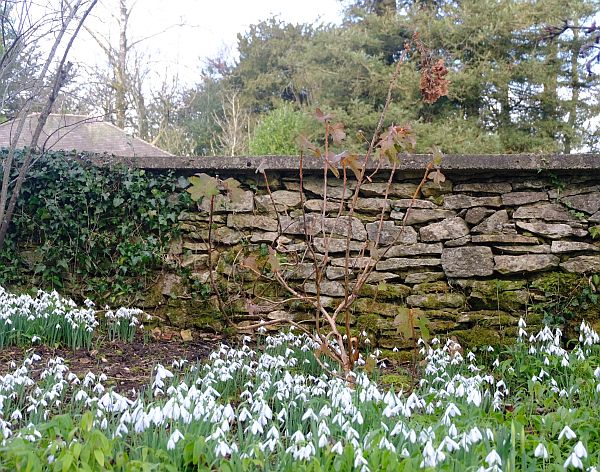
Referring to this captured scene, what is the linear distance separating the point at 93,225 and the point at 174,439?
10.2ft

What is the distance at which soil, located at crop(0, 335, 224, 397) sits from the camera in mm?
3094

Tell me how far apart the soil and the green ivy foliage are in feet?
2.04

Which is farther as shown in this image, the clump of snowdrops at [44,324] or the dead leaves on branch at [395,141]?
the clump of snowdrops at [44,324]

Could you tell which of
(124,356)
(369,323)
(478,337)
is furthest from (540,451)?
(124,356)

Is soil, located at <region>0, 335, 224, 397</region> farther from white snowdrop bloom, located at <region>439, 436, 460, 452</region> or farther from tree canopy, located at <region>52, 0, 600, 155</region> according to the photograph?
tree canopy, located at <region>52, 0, 600, 155</region>

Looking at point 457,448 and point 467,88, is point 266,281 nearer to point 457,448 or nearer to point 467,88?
point 457,448

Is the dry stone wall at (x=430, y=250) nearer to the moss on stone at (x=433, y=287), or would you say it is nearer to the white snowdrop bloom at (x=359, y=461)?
the moss on stone at (x=433, y=287)

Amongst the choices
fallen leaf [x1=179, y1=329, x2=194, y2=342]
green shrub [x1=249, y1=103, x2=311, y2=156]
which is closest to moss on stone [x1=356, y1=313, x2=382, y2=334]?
fallen leaf [x1=179, y1=329, x2=194, y2=342]

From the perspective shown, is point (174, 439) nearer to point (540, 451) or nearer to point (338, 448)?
point (338, 448)

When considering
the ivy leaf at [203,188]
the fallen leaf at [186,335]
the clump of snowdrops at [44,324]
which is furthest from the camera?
the fallen leaf at [186,335]

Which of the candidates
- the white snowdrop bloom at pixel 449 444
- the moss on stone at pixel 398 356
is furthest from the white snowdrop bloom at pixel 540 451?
the moss on stone at pixel 398 356

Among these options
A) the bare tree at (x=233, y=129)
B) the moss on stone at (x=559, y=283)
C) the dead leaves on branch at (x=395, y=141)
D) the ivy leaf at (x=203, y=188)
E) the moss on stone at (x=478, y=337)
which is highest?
the bare tree at (x=233, y=129)

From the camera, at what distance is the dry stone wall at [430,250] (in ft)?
12.9

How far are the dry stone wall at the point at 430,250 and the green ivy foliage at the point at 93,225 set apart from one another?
0.22 m
